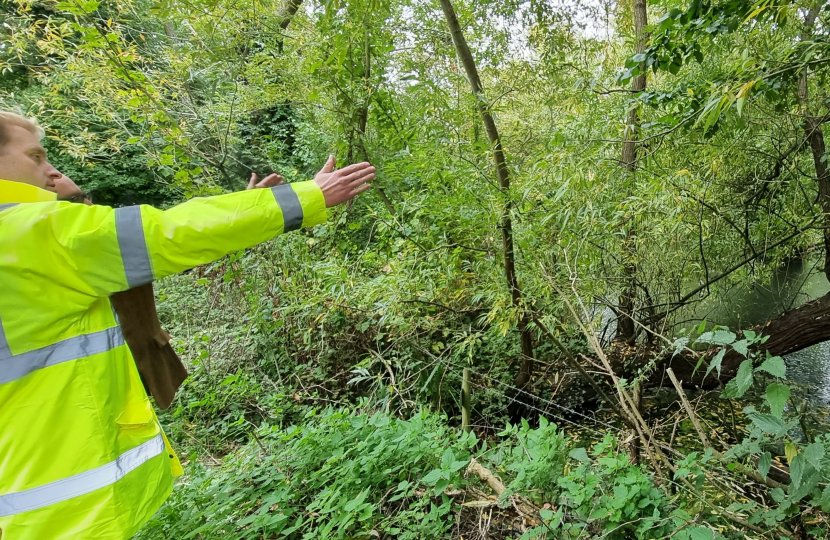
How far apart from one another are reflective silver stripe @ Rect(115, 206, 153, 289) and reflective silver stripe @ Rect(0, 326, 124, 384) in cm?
18

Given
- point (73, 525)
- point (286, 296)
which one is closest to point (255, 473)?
point (73, 525)

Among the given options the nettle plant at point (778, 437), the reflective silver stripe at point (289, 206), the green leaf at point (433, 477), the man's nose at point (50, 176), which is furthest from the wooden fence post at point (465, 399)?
the man's nose at point (50, 176)

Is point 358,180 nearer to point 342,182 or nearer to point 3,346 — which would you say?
point 342,182

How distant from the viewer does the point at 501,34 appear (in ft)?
11.4

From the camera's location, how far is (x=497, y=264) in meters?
3.01

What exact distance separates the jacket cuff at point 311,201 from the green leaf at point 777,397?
52.7 inches

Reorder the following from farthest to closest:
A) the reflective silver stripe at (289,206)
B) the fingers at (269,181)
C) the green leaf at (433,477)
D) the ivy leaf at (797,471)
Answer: the green leaf at (433,477) → the fingers at (269,181) → the ivy leaf at (797,471) → the reflective silver stripe at (289,206)

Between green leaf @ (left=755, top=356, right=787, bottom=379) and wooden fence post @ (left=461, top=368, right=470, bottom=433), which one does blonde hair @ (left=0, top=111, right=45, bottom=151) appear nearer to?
green leaf @ (left=755, top=356, right=787, bottom=379)

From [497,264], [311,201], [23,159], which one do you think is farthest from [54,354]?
[497,264]

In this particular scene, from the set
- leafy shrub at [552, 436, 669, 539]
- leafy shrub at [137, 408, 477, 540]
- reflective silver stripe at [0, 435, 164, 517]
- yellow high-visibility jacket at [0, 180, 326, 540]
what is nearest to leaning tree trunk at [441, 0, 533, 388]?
leafy shrub at [137, 408, 477, 540]

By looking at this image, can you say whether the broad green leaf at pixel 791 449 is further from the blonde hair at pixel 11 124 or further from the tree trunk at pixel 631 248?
the blonde hair at pixel 11 124

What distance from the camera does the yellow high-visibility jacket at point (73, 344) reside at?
0.92m

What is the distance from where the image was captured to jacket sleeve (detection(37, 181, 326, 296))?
0.93 metres

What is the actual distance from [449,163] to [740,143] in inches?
103
